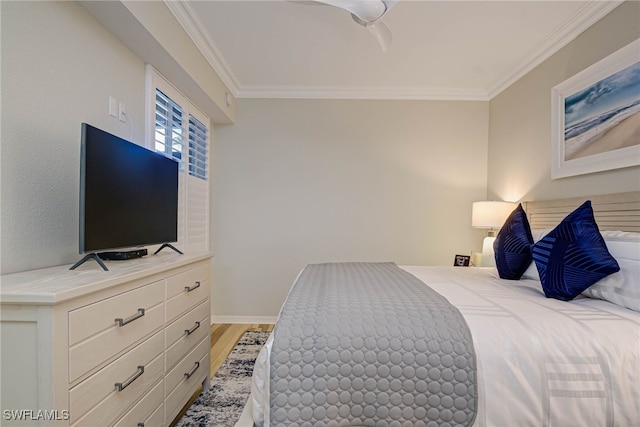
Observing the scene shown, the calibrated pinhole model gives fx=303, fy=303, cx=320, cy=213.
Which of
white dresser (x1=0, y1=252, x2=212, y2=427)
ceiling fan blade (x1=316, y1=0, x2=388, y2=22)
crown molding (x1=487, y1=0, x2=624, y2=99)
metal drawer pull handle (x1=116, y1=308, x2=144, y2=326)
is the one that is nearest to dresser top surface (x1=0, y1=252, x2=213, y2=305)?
white dresser (x1=0, y1=252, x2=212, y2=427)

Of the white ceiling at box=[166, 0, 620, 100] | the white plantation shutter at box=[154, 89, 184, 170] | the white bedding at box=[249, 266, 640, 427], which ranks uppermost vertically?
the white ceiling at box=[166, 0, 620, 100]

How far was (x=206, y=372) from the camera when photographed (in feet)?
6.62

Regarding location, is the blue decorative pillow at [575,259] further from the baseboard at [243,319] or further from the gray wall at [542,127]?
the baseboard at [243,319]

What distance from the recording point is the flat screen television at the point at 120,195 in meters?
1.22

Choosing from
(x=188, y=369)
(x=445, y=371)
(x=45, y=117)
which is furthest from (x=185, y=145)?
(x=445, y=371)

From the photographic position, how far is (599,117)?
207cm

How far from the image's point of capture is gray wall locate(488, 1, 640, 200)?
77.0 inches

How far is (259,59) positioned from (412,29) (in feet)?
4.56

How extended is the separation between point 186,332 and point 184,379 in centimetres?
25

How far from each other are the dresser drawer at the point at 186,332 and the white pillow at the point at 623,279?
2.11 metres

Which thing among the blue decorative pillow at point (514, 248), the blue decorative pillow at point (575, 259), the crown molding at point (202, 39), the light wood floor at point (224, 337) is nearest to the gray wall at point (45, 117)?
the crown molding at point (202, 39)

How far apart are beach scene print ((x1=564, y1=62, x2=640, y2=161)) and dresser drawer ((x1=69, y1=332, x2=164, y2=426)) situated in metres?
2.88

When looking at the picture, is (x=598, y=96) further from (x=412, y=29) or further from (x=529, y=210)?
(x=412, y=29)

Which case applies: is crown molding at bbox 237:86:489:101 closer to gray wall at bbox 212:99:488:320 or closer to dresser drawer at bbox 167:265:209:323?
gray wall at bbox 212:99:488:320
